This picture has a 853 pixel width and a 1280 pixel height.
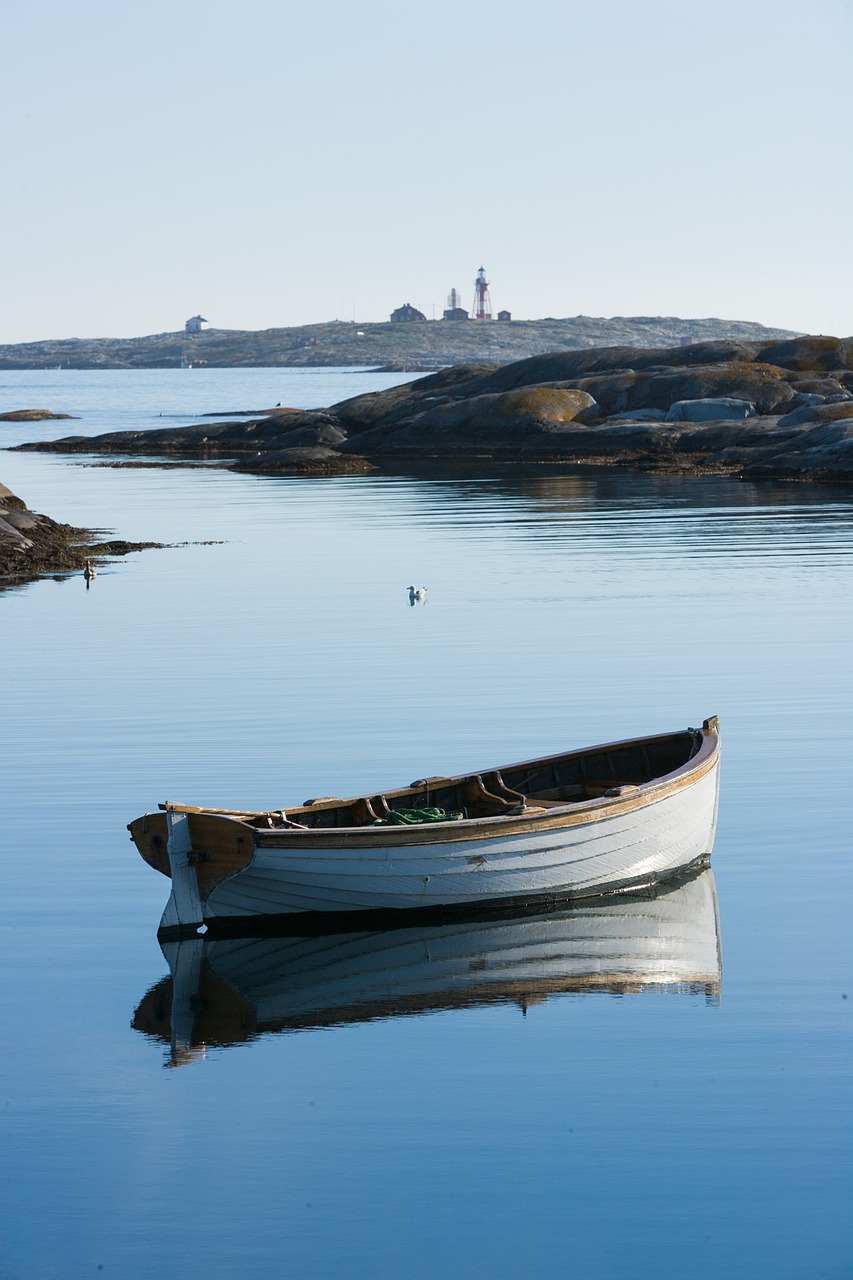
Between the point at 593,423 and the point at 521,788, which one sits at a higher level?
the point at 593,423

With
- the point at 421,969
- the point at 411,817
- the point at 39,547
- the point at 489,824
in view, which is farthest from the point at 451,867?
the point at 39,547

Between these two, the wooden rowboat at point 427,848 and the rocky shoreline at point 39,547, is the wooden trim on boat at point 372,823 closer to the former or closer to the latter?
the wooden rowboat at point 427,848

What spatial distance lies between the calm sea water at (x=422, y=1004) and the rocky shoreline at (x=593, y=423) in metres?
38.1

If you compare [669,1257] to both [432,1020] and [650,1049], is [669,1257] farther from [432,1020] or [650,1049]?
[432,1020]

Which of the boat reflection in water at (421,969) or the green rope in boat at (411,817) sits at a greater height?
the green rope in boat at (411,817)

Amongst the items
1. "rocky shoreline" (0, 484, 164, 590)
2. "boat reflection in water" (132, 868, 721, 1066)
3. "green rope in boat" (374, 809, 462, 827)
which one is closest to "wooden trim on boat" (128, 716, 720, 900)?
"green rope in boat" (374, 809, 462, 827)

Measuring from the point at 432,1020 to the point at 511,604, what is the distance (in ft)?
73.6

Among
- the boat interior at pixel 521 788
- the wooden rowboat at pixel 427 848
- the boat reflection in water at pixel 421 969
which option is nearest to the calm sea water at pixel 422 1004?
the boat reflection in water at pixel 421 969

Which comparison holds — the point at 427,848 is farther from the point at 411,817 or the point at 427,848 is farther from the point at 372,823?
the point at 372,823

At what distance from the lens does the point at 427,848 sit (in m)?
14.1

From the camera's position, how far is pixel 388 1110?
34.7 feet

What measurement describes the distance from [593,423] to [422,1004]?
73.1m

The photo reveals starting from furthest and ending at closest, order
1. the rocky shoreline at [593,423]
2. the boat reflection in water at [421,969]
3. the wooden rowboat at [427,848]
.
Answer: the rocky shoreline at [593,423], the wooden rowboat at [427,848], the boat reflection in water at [421,969]

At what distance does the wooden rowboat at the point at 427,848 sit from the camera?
13836 millimetres
